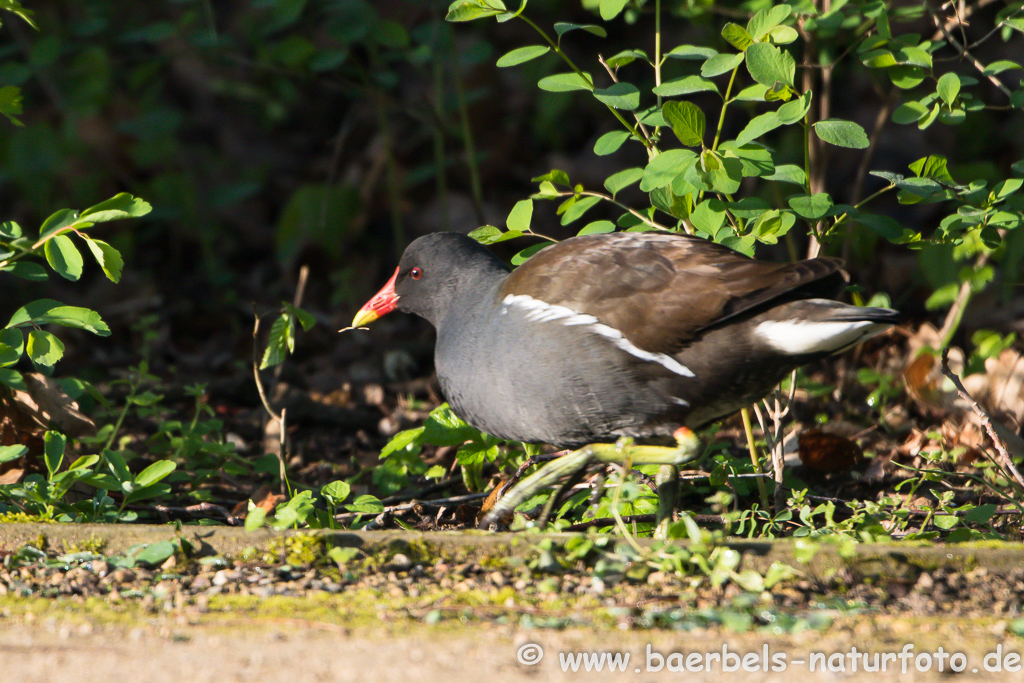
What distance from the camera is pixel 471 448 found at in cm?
345

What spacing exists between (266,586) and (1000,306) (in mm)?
4328

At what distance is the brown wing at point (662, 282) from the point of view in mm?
2729

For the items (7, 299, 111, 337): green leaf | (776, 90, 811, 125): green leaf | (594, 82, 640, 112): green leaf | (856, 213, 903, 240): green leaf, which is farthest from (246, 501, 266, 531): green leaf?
(856, 213, 903, 240): green leaf

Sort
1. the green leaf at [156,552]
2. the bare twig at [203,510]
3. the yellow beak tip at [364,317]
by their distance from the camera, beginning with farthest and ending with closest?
the yellow beak tip at [364,317] → the bare twig at [203,510] → the green leaf at [156,552]

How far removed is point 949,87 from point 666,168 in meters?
0.88

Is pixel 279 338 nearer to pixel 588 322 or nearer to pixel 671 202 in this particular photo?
pixel 588 322

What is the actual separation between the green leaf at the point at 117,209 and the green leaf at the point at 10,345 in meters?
0.40

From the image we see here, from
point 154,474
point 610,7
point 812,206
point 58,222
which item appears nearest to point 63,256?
point 58,222

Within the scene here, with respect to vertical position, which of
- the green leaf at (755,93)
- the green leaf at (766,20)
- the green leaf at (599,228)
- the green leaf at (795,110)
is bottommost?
the green leaf at (599,228)

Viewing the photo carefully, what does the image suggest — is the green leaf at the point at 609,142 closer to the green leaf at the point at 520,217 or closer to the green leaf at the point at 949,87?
the green leaf at the point at 520,217

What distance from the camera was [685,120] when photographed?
2.91 meters

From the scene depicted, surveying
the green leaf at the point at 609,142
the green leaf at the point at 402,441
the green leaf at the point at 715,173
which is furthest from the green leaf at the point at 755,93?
the green leaf at the point at 402,441

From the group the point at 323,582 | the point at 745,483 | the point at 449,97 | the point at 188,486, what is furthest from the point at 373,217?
the point at 323,582

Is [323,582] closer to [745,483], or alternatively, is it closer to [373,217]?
[745,483]
